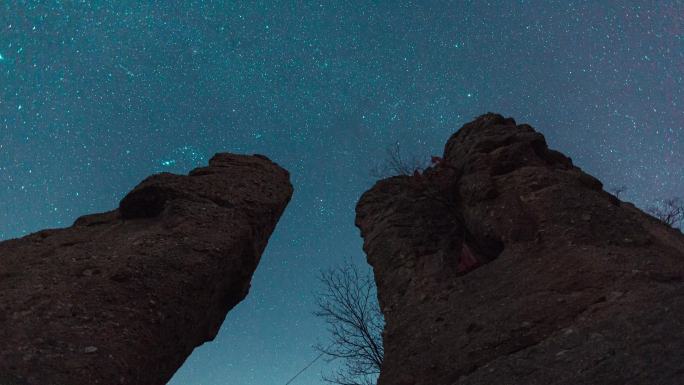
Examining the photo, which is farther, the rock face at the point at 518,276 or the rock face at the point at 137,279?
the rock face at the point at 137,279

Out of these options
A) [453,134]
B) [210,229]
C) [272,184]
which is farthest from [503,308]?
[453,134]

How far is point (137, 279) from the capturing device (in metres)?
6.33

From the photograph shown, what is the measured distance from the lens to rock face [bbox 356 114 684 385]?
13.5 ft

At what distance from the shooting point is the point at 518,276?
6297 millimetres

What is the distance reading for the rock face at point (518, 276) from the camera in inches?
162

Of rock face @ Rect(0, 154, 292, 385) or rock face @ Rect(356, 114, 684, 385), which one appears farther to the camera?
rock face @ Rect(0, 154, 292, 385)

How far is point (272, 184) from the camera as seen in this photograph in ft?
31.6

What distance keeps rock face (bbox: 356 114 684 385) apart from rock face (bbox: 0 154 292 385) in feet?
8.84

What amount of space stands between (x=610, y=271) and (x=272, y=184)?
6125 mm

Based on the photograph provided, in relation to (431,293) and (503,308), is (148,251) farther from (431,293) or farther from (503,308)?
(503,308)

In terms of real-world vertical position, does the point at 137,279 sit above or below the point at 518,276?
above

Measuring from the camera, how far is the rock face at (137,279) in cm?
514

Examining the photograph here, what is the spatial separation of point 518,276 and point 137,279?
493 centimetres

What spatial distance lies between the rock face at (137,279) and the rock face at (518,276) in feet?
8.84
